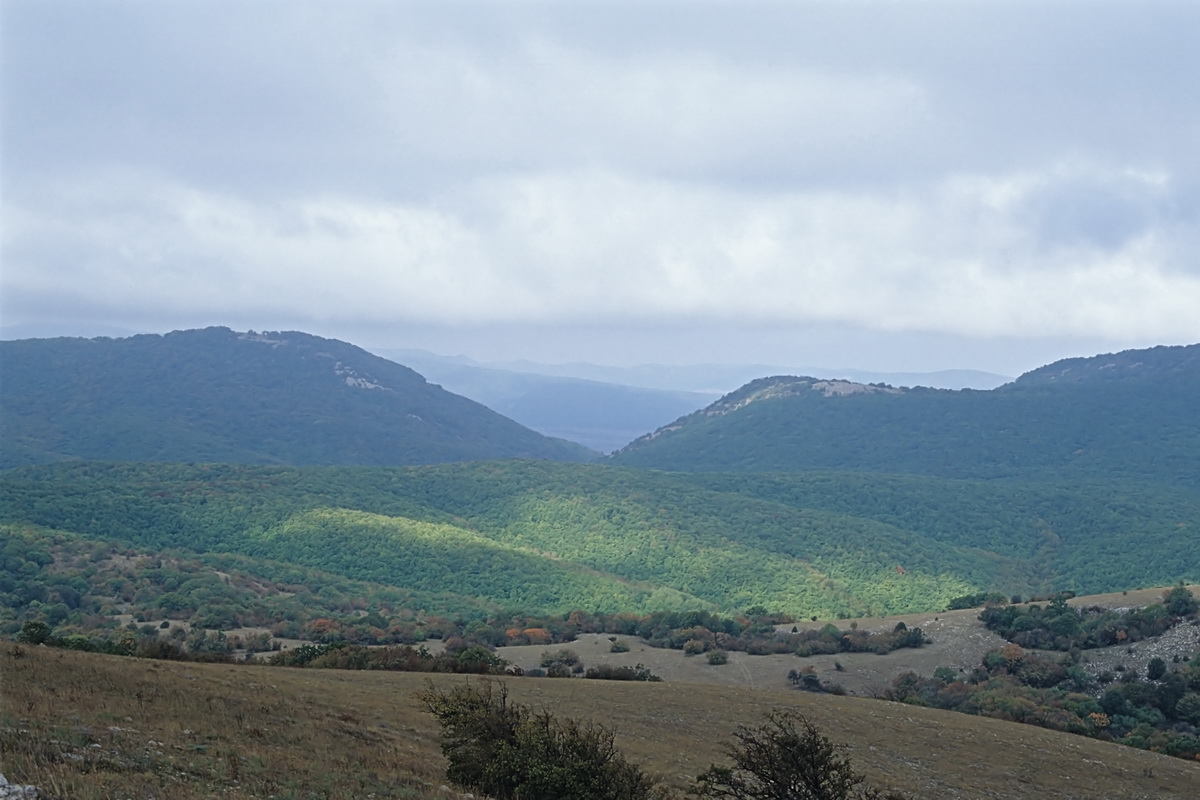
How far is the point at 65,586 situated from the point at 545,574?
130 ft

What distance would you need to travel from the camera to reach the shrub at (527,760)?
491 inches

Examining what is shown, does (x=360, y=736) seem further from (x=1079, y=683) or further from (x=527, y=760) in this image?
(x=1079, y=683)

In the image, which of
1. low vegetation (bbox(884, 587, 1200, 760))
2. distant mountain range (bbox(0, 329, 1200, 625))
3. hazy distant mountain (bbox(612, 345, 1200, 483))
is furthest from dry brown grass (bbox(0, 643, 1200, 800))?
hazy distant mountain (bbox(612, 345, 1200, 483))

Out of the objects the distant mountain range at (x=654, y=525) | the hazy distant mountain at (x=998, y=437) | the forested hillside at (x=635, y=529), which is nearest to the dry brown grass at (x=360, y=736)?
the distant mountain range at (x=654, y=525)

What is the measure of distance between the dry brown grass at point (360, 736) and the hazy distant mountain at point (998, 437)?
139 meters

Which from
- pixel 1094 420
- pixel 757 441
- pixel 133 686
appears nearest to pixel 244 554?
pixel 133 686

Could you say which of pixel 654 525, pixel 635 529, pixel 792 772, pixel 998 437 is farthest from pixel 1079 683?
pixel 998 437

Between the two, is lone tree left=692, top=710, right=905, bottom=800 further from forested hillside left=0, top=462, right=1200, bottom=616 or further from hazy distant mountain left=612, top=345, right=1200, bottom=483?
hazy distant mountain left=612, top=345, right=1200, bottom=483

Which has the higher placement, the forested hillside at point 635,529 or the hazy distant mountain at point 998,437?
the hazy distant mountain at point 998,437

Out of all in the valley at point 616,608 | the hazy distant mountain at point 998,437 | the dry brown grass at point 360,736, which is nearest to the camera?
the dry brown grass at point 360,736

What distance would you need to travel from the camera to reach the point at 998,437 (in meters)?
176

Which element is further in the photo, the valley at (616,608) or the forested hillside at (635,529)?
the forested hillside at (635,529)

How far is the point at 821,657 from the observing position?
46.0m

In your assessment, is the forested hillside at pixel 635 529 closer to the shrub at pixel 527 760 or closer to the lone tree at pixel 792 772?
the shrub at pixel 527 760
